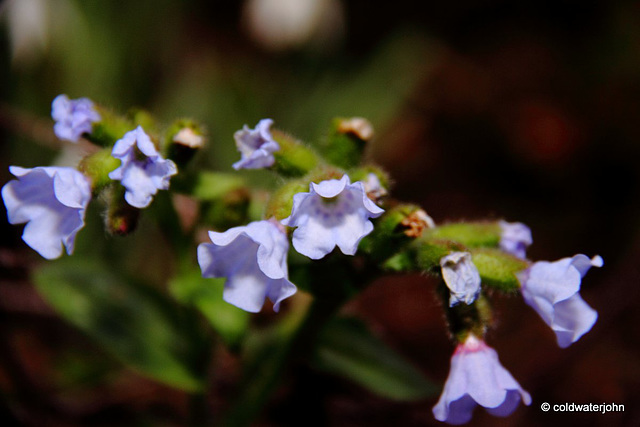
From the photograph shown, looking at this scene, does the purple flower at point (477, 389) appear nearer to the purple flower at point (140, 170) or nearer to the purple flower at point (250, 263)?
the purple flower at point (250, 263)

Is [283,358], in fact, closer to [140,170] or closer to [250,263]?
[250,263]

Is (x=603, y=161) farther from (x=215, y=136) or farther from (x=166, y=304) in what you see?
(x=166, y=304)

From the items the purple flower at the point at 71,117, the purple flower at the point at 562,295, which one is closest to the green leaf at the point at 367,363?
the purple flower at the point at 562,295

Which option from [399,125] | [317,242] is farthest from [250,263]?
[399,125]

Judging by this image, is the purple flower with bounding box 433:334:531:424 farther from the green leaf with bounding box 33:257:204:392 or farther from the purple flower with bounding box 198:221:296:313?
the green leaf with bounding box 33:257:204:392

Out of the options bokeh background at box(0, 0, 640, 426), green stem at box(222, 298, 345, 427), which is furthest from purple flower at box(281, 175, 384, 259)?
bokeh background at box(0, 0, 640, 426)

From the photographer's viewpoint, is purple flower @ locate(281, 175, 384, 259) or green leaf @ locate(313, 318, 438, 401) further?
green leaf @ locate(313, 318, 438, 401)
